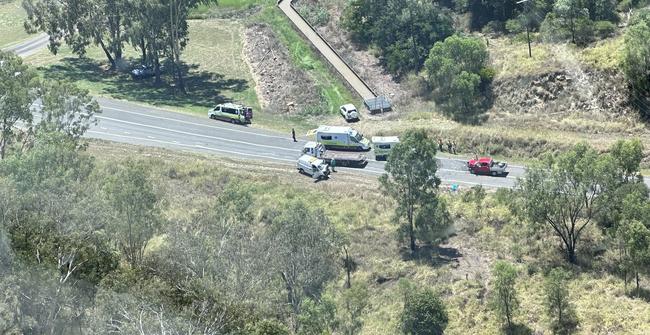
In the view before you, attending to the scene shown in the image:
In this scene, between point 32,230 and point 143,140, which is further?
point 143,140

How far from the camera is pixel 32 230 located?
54.9 metres

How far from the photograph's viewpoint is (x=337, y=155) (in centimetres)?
8612

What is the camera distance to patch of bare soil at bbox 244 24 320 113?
334ft

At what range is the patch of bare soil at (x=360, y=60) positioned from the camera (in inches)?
3946

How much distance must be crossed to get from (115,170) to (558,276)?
38005 mm

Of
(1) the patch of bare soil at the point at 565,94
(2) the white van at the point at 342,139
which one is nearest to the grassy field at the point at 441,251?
(2) the white van at the point at 342,139

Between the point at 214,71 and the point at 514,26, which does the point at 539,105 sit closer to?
the point at 514,26

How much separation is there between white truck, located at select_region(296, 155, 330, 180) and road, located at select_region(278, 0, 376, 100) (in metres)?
17.7

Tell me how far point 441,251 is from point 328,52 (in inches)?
1746

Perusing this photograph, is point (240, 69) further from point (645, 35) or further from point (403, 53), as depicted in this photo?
point (645, 35)

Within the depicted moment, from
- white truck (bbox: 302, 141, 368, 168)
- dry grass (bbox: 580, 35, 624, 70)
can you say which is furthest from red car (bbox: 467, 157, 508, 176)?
dry grass (bbox: 580, 35, 624, 70)

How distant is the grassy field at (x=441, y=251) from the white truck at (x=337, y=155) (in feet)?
5.38

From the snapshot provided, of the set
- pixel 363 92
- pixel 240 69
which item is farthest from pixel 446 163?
pixel 240 69

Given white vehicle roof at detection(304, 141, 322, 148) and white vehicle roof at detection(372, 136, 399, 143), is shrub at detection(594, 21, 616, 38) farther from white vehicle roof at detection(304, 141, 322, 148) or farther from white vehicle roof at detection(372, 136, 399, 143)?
white vehicle roof at detection(304, 141, 322, 148)
